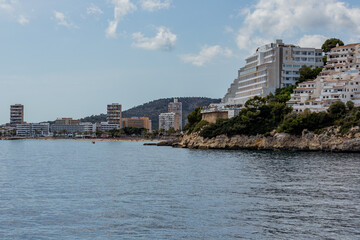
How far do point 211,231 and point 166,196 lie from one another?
10.7m

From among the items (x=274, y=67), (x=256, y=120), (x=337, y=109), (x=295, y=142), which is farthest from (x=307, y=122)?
(x=274, y=67)

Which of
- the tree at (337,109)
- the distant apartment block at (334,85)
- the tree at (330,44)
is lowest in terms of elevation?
the tree at (337,109)

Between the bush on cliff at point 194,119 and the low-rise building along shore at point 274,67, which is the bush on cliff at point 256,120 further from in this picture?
the bush on cliff at point 194,119

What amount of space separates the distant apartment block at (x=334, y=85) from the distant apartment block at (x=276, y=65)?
5620mm

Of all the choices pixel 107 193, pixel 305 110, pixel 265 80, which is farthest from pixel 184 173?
pixel 265 80

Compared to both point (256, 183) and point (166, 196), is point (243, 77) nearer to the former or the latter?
point (256, 183)

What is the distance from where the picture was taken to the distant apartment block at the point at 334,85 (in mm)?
95750

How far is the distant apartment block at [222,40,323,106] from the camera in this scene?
113938mm

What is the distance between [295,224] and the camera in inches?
1010

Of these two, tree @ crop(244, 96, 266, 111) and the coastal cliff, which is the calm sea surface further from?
tree @ crop(244, 96, 266, 111)

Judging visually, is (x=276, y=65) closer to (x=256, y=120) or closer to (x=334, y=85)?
(x=334, y=85)

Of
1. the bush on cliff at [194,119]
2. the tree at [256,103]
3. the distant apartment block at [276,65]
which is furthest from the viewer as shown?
the bush on cliff at [194,119]

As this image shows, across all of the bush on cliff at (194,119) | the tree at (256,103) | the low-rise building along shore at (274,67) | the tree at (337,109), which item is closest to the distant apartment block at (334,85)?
the tree at (337,109)

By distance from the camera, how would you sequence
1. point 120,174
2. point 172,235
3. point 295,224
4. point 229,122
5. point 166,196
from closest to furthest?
point 172,235 → point 295,224 → point 166,196 → point 120,174 → point 229,122
